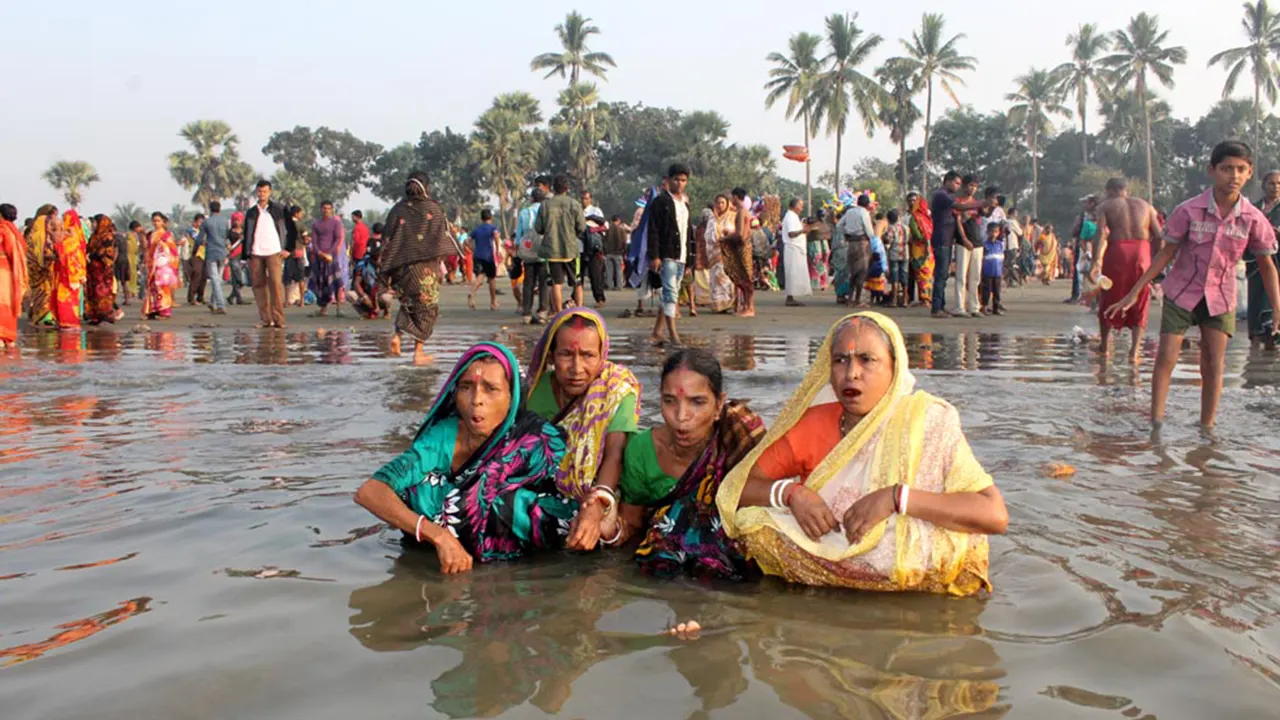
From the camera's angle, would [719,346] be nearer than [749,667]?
No

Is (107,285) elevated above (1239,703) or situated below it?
above

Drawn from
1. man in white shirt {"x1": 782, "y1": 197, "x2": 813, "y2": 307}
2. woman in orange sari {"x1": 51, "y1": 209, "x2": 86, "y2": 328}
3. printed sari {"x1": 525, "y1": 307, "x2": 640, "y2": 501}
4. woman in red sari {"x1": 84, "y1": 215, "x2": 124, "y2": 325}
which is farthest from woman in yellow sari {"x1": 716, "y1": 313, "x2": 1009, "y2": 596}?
woman in red sari {"x1": 84, "y1": 215, "x2": 124, "y2": 325}

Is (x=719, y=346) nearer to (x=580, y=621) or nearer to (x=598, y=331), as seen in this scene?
(x=598, y=331)

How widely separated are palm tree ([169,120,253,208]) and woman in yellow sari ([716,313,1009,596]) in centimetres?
6264

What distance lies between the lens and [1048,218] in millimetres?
58750

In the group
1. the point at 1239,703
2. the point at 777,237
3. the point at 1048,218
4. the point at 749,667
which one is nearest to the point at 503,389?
the point at 749,667

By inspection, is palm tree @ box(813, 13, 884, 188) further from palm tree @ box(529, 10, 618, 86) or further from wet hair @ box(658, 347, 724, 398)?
wet hair @ box(658, 347, 724, 398)

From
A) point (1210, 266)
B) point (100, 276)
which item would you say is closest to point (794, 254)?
point (100, 276)

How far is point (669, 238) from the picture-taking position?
448 inches

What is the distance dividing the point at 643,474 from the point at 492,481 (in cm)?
52

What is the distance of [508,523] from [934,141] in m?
65.1

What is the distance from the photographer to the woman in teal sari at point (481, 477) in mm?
3625

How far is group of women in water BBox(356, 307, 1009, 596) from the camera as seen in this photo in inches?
121

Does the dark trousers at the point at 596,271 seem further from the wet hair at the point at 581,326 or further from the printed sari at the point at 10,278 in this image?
the wet hair at the point at 581,326
